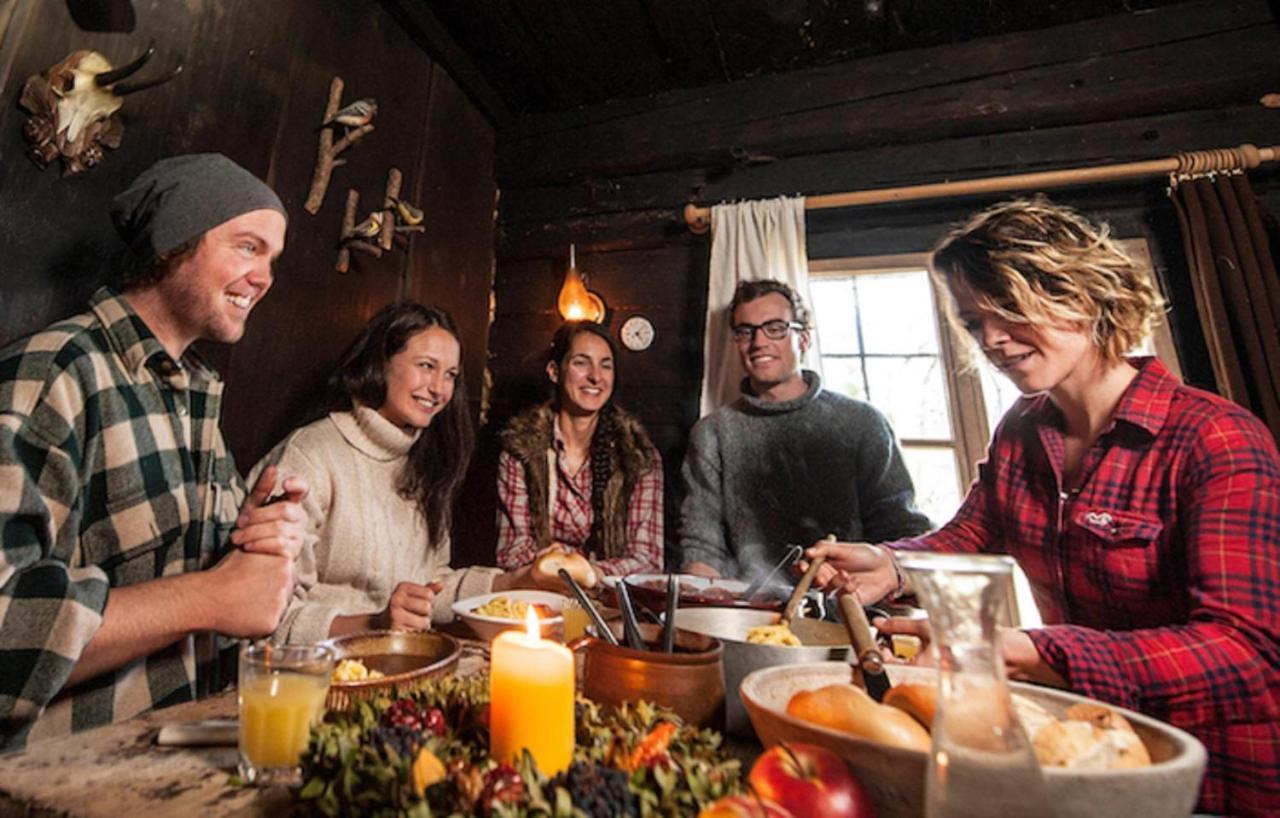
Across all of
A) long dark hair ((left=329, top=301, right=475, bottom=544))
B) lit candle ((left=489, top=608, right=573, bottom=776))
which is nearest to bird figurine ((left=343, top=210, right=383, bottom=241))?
long dark hair ((left=329, top=301, right=475, bottom=544))

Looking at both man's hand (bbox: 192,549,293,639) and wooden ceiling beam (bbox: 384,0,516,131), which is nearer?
man's hand (bbox: 192,549,293,639)

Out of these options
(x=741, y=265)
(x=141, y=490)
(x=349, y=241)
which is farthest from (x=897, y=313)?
(x=141, y=490)

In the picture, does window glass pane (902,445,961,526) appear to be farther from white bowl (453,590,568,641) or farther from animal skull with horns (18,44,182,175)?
animal skull with horns (18,44,182,175)

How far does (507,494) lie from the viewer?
2.82 meters

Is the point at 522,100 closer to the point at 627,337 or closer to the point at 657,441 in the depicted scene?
the point at 627,337

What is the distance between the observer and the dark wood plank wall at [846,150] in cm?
283

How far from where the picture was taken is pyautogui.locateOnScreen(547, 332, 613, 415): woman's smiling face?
297cm

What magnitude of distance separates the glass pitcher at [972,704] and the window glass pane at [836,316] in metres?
3.01

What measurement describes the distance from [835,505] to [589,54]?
289cm

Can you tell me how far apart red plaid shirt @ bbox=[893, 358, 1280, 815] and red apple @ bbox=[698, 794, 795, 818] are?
741 millimetres

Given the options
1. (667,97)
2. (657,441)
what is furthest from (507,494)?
(667,97)

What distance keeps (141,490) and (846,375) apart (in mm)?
3153

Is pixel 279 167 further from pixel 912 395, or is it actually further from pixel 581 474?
pixel 912 395

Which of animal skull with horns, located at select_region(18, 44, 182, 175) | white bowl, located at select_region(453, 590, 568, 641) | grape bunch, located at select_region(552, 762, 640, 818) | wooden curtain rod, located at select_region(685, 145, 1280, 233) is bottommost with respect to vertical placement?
grape bunch, located at select_region(552, 762, 640, 818)
